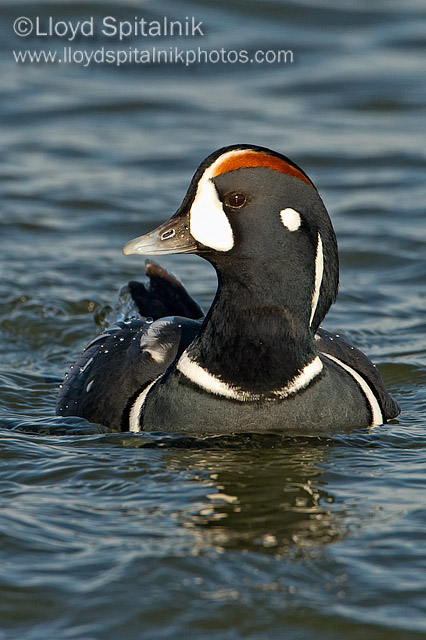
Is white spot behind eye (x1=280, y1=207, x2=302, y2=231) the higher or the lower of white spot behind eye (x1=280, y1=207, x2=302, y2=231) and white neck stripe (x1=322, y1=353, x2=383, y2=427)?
the higher

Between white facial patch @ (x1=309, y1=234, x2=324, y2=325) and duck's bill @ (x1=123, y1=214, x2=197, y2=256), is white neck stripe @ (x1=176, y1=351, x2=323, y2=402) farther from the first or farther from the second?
duck's bill @ (x1=123, y1=214, x2=197, y2=256)

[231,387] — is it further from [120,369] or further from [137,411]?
[120,369]

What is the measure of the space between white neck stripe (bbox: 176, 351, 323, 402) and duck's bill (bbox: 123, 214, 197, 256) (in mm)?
713

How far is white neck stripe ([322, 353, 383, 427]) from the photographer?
7.03m

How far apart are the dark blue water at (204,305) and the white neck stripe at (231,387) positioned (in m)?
0.30

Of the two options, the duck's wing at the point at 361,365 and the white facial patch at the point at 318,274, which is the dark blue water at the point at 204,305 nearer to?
the duck's wing at the point at 361,365

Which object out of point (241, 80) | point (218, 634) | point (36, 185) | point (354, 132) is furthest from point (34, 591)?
point (241, 80)

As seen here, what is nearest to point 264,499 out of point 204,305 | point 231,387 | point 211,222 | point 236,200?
point 231,387

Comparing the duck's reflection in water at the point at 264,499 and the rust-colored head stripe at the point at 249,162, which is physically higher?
the rust-colored head stripe at the point at 249,162

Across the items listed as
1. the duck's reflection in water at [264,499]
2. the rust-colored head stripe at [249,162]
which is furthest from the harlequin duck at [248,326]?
the duck's reflection in water at [264,499]

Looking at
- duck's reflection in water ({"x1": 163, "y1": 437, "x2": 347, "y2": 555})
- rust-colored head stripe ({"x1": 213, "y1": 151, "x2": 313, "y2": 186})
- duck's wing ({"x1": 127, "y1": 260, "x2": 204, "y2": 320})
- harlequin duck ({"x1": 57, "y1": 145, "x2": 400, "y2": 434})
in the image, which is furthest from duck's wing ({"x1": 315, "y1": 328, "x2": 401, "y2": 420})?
rust-colored head stripe ({"x1": 213, "y1": 151, "x2": 313, "y2": 186})

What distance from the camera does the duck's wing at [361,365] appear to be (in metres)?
7.25

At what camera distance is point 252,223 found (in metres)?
6.30

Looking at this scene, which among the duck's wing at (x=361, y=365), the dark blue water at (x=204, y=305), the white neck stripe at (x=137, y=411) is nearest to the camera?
the dark blue water at (x=204, y=305)
